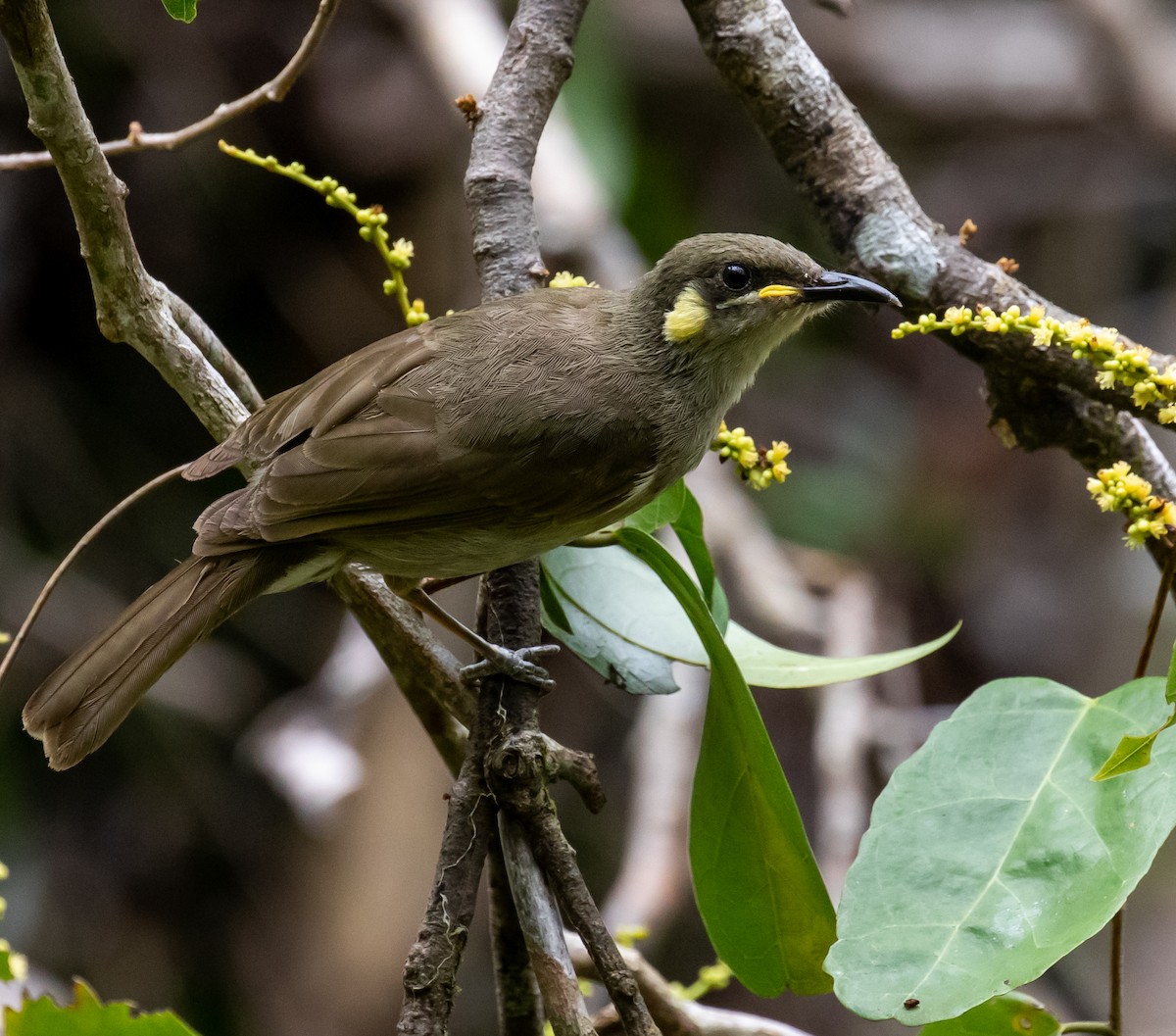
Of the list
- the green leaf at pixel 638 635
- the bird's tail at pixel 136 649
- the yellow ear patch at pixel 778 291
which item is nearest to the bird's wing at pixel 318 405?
the bird's tail at pixel 136 649

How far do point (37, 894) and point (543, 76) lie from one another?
4059 mm

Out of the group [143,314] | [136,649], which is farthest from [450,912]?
[143,314]

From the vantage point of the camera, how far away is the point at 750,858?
6.99 feet

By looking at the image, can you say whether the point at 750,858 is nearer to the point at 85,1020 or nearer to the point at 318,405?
the point at 85,1020

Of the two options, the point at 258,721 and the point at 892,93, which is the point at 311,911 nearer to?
the point at 258,721

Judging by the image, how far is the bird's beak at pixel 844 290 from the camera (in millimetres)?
2609

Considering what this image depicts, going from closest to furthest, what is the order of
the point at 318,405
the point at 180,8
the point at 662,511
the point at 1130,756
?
the point at 1130,756
the point at 180,8
the point at 662,511
the point at 318,405

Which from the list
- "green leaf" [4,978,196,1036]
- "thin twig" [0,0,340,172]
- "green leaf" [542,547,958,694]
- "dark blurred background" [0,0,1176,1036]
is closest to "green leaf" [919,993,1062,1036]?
"green leaf" [542,547,958,694]

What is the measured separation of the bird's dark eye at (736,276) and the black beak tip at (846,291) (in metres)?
0.15

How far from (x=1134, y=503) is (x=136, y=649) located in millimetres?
1762

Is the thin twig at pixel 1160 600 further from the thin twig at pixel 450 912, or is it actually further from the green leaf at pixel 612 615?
the thin twig at pixel 450 912

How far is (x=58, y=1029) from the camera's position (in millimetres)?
1480

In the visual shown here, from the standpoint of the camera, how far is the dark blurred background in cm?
543

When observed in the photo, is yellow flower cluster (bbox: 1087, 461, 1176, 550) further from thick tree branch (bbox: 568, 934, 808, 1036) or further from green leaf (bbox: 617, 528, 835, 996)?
thick tree branch (bbox: 568, 934, 808, 1036)
